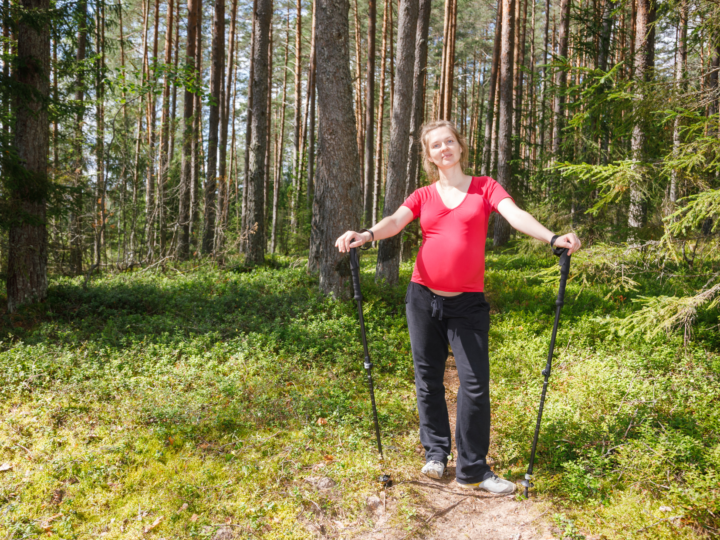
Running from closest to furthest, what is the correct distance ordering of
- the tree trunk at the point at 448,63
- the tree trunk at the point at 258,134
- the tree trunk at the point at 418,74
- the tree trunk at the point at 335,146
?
the tree trunk at the point at 335,146, the tree trunk at the point at 418,74, the tree trunk at the point at 258,134, the tree trunk at the point at 448,63

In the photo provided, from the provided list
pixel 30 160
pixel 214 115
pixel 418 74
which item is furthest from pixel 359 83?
pixel 30 160

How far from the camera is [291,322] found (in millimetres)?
6531

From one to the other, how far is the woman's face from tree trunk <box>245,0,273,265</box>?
8.20m

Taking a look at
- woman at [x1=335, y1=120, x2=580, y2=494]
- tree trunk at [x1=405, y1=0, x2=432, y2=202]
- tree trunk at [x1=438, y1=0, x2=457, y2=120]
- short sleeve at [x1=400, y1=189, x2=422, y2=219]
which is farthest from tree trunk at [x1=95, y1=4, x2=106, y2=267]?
tree trunk at [x1=438, y1=0, x2=457, y2=120]

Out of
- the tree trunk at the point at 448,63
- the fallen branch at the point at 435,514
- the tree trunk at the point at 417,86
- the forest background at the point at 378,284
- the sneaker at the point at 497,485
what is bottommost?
the fallen branch at the point at 435,514

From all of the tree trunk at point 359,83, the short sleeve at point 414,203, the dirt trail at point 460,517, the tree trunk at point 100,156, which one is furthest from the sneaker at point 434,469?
the tree trunk at point 359,83

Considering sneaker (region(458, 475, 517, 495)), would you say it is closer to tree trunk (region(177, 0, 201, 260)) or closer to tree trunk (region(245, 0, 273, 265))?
tree trunk (region(245, 0, 273, 265))

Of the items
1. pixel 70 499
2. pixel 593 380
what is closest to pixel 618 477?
pixel 593 380

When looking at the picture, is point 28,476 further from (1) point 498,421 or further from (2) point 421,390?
(1) point 498,421

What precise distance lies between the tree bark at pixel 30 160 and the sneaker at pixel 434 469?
21.6ft

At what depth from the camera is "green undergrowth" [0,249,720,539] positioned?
3107mm

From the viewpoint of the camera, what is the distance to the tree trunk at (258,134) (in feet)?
36.3

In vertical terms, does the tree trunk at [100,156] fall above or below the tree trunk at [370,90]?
below

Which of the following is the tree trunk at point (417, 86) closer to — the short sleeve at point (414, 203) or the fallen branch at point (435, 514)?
the short sleeve at point (414, 203)
